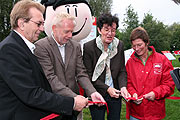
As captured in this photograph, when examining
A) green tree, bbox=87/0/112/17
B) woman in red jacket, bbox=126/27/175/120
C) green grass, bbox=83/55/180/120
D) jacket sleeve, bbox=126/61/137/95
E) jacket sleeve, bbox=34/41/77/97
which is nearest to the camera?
jacket sleeve, bbox=34/41/77/97

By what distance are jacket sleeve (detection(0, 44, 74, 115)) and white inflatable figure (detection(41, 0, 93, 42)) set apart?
1972 mm

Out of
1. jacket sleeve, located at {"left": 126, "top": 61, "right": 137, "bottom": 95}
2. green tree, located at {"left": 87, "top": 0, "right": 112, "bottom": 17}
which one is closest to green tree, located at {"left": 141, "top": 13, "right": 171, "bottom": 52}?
green tree, located at {"left": 87, "top": 0, "right": 112, "bottom": 17}

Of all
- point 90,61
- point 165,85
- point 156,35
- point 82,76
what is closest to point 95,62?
point 90,61

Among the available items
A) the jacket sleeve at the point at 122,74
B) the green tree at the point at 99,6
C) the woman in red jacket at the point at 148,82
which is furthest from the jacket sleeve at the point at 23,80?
the green tree at the point at 99,6

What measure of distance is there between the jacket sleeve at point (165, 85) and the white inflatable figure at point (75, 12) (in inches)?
69.9

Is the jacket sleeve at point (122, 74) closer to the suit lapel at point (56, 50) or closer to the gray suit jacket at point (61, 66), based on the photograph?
the gray suit jacket at point (61, 66)

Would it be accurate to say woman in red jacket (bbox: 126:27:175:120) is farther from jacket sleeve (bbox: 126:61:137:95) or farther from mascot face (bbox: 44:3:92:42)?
mascot face (bbox: 44:3:92:42)

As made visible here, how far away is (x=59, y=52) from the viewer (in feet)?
7.81

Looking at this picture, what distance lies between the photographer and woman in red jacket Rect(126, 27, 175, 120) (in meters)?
2.68

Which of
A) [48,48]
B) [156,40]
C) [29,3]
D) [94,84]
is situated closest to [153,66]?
[94,84]

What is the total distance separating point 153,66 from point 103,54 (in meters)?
0.77

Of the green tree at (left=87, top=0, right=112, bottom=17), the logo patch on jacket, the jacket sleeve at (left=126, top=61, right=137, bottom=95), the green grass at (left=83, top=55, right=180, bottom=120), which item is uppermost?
the green tree at (left=87, top=0, right=112, bottom=17)

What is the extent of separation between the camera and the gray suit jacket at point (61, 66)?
7.30 feet

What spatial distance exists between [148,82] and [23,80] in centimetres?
183
